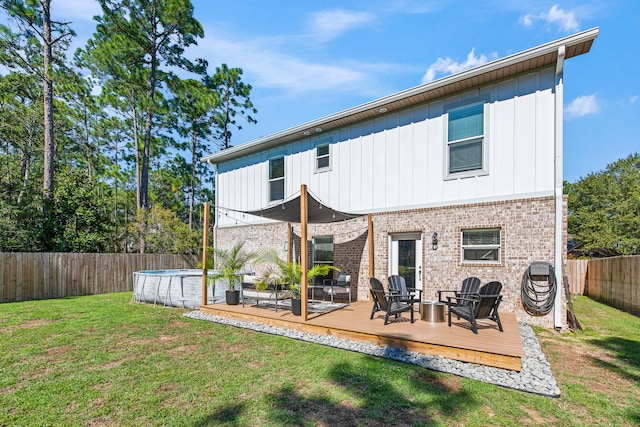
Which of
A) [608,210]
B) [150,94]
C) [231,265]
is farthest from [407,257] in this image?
[608,210]

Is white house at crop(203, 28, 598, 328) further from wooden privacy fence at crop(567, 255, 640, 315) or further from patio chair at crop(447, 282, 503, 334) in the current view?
wooden privacy fence at crop(567, 255, 640, 315)

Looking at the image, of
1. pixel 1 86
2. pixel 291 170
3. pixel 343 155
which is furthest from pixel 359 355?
pixel 1 86

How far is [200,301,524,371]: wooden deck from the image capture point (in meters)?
4.56

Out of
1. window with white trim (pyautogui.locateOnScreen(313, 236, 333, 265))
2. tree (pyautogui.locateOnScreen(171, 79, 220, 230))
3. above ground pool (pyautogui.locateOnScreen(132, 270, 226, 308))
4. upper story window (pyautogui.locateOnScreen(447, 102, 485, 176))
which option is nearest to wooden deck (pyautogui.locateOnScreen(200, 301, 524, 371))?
above ground pool (pyautogui.locateOnScreen(132, 270, 226, 308))

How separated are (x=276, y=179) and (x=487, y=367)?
8.70 m

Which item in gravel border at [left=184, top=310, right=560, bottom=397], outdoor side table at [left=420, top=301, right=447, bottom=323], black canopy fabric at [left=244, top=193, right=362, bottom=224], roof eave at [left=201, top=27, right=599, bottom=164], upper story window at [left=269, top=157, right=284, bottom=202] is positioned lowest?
gravel border at [left=184, top=310, right=560, bottom=397]

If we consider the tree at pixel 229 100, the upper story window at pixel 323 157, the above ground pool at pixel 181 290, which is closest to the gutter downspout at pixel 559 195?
the upper story window at pixel 323 157

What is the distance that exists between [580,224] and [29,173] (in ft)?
133

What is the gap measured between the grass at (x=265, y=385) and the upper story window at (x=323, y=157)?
5.74 m

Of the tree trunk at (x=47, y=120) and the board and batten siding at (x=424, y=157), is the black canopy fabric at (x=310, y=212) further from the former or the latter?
the tree trunk at (x=47, y=120)

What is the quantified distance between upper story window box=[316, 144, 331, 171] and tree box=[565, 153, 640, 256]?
25106mm

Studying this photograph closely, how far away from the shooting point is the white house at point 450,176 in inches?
265

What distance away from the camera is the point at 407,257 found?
28.2 feet

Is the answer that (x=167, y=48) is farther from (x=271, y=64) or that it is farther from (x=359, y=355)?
(x=359, y=355)
